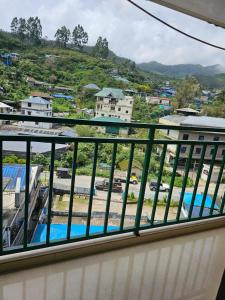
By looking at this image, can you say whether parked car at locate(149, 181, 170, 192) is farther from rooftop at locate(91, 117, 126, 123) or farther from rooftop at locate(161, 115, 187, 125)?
rooftop at locate(91, 117, 126, 123)

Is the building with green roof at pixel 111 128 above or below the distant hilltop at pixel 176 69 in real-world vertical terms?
below

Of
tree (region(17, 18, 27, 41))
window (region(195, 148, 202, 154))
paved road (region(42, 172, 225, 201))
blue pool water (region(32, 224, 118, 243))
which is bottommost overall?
blue pool water (region(32, 224, 118, 243))

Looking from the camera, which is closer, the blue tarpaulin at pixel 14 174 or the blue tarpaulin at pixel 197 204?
Result: the blue tarpaulin at pixel 14 174

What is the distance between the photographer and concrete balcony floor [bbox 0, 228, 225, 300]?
133 cm

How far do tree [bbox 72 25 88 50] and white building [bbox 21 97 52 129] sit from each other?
56cm

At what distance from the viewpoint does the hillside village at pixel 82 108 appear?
1.44m

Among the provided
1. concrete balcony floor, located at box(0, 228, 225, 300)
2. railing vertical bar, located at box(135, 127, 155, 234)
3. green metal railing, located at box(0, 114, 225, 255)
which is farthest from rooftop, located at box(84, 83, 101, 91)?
concrete balcony floor, located at box(0, 228, 225, 300)

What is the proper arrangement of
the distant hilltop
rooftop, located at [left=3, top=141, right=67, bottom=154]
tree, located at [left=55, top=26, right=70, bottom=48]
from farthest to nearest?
1. the distant hilltop
2. tree, located at [left=55, top=26, right=70, bottom=48]
3. rooftop, located at [left=3, top=141, right=67, bottom=154]

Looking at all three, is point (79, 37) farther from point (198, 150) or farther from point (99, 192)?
point (198, 150)

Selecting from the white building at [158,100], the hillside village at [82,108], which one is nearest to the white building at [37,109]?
the hillside village at [82,108]

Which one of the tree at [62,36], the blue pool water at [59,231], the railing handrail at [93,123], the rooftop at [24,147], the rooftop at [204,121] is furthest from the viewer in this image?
the rooftop at [204,121]

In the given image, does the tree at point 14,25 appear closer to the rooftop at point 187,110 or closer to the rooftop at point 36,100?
the rooftop at point 36,100

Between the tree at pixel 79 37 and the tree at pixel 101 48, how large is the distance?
0.10 meters

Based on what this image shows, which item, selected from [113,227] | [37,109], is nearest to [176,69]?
[37,109]
